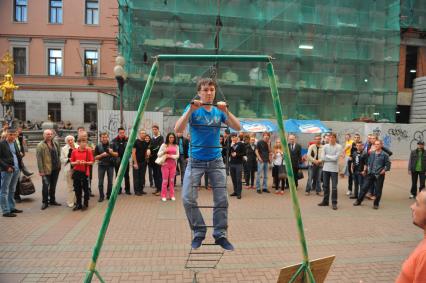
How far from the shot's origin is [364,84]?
21266mm

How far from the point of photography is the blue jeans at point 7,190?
7578mm

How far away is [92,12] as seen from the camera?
34.0 meters

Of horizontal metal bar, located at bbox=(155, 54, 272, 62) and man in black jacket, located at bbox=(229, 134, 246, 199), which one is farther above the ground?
horizontal metal bar, located at bbox=(155, 54, 272, 62)

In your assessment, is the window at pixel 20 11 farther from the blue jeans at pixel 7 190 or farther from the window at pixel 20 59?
the blue jeans at pixel 7 190

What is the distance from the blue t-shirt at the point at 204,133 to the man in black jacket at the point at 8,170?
5.63 metres

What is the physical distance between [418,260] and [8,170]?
8.00 metres

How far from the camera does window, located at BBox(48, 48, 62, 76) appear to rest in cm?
3353

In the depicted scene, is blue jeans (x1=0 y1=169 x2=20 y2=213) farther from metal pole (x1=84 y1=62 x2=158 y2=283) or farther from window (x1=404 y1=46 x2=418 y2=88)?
window (x1=404 y1=46 x2=418 y2=88)

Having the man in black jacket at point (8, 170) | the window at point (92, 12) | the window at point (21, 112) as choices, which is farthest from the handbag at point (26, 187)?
the window at point (92, 12)

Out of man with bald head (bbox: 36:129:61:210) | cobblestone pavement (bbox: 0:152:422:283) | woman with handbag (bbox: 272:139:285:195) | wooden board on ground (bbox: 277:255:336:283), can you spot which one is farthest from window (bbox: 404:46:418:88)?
wooden board on ground (bbox: 277:255:336:283)

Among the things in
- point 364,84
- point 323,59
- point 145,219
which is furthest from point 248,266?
point 364,84

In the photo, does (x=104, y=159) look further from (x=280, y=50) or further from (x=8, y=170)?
(x=280, y=50)

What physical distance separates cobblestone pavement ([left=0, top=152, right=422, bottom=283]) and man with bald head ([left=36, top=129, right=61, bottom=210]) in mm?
394

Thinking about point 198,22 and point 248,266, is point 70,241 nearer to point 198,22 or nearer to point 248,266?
point 248,266
